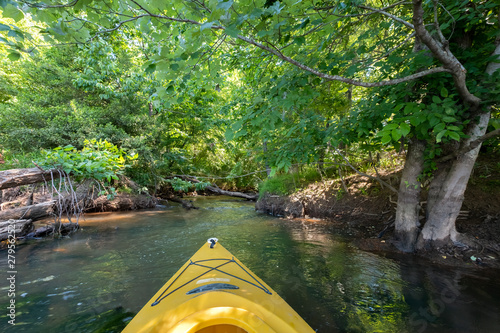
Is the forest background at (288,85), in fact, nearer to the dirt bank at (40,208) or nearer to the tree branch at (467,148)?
the tree branch at (467,148)

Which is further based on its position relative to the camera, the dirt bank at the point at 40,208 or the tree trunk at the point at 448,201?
the dirt bank at the point at 40,208

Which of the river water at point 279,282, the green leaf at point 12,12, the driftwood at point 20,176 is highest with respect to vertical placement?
the green leaf at point 12,12

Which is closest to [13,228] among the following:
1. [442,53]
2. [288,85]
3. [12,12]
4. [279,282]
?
[12,12]

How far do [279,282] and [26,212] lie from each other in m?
6.33

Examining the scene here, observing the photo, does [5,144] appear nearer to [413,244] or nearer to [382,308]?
[382,308]

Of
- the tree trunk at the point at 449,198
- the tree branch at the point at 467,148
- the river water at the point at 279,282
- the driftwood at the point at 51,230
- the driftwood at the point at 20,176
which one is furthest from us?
the driftwood at the point at 51,230

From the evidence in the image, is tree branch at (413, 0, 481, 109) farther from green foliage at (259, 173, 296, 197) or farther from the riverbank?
green foliage at (259, 173, 296, 197)

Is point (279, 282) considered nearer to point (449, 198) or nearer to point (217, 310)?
point (217, 310)

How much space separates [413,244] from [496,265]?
1.11 metres

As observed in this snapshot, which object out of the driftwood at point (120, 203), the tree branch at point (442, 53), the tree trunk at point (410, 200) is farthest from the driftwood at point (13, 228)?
the tree trunk at point (410, 200)

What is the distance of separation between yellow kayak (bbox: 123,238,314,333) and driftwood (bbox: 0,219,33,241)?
17.1 feet

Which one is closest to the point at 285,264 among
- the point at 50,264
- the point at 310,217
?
the point at 310,217

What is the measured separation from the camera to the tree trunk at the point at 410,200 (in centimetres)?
426

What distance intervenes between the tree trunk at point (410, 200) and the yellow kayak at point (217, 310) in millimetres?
3625
